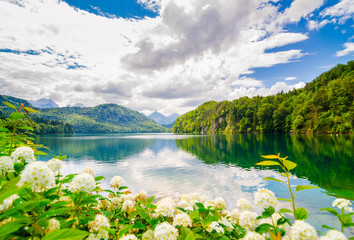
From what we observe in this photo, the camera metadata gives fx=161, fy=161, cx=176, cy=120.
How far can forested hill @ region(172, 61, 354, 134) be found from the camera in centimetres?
7919

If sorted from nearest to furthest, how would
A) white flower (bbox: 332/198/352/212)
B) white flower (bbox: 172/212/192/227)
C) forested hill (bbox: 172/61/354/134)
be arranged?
white flower (bbox: 332/198/352/212), white flower (bbox: 172/212/192/227), forested hill (bbox: 172/61/354/134)

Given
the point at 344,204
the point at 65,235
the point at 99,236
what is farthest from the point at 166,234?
the point at 344,204

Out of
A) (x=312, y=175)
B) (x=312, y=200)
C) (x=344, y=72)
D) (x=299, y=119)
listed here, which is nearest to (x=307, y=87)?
(x=344, y=72)

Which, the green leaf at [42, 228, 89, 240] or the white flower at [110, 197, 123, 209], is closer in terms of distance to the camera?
the green leaf at [42, 228, 89, 240]

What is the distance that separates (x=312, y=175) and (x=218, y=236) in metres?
24.0

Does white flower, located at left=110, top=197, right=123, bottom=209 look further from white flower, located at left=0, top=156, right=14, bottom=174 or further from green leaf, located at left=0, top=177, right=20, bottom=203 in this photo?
green leaf, located at left=0, top=177, right=20, bottom=203

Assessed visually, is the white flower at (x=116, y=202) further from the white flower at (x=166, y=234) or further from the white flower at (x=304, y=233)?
the white flower at (x=304, y=233)

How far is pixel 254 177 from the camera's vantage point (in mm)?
21297

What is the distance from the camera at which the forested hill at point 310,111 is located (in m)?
79.2

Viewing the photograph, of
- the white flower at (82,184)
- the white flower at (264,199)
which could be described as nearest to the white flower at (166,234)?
the white flower at (82,184)

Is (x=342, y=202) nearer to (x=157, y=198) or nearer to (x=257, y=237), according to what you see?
(x=257, y=237)

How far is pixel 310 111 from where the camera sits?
99.9 meters

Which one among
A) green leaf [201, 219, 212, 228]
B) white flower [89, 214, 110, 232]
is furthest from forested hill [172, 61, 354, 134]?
white flower [89, 214, 110, 232]

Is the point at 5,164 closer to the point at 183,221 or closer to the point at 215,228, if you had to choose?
the point at 183,221
